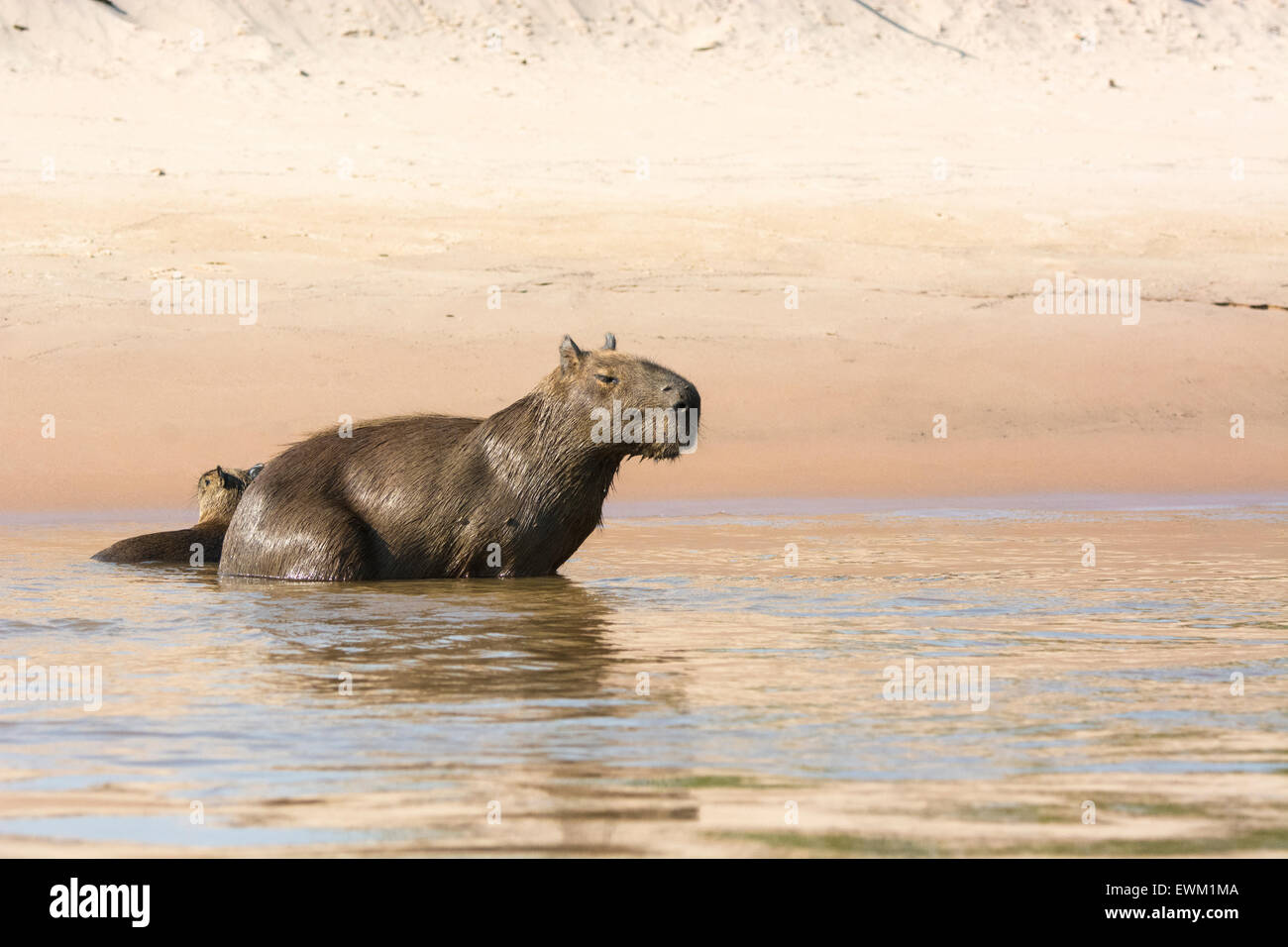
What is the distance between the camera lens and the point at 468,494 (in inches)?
382

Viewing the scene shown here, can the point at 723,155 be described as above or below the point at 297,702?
above

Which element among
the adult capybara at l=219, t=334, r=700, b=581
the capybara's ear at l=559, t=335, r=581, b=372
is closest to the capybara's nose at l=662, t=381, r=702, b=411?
the adult capybara at l=219, t=334, r=700, b=581

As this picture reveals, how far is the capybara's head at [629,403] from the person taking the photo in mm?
9297

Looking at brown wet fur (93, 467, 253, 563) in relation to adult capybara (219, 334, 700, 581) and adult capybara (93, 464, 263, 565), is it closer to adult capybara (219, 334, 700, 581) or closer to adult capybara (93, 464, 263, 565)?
adult capybara (93, 464, 263, 565)

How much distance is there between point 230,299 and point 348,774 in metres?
17.8

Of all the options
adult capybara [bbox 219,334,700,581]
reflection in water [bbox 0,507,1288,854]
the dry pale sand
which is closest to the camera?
reflection in water [bbox 0,507,1288,854]

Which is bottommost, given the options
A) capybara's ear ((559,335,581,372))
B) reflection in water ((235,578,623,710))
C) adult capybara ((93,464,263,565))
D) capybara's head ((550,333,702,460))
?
reflection in water ((235,578,623,710))

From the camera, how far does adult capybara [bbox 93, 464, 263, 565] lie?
35.3 ft

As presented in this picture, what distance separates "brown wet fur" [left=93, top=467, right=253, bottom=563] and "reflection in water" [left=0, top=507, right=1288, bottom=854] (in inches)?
7.4

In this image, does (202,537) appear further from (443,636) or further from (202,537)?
(443,636)

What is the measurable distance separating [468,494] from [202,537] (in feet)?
7.39

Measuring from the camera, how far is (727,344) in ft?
66.6
